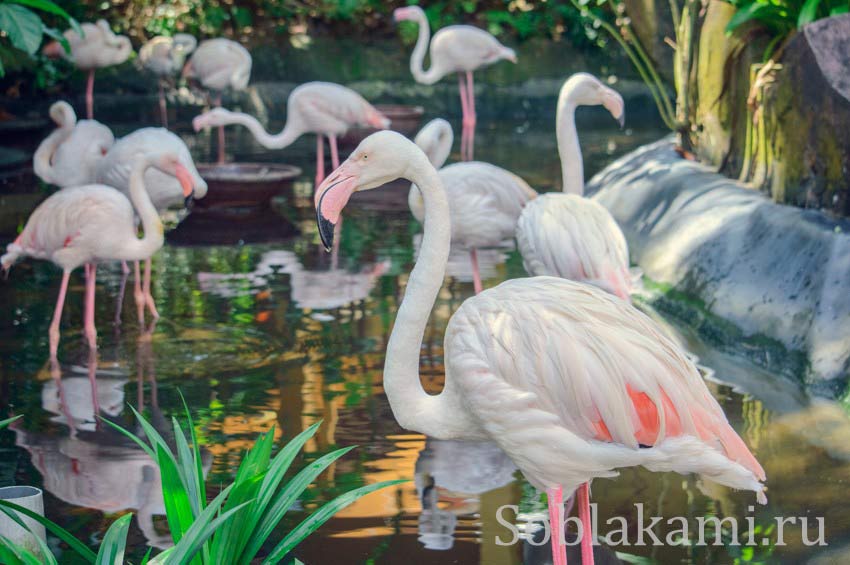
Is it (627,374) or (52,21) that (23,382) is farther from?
(52,21)

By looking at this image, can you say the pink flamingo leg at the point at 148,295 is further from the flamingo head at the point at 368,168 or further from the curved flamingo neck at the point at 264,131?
the flamingo head at the point at 368,168

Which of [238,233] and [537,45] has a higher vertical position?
[537,45]

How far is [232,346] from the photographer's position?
18.1 ft

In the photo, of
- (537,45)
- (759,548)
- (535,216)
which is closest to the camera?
(759,548)

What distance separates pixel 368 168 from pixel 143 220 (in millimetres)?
3071

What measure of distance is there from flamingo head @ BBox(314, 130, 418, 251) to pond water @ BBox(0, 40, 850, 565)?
1.12m

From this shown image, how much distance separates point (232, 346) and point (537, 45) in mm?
11089

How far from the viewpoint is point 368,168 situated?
305 centimetres

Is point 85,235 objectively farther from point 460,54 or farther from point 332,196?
point 460,54

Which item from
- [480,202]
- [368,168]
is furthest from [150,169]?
[368,168]

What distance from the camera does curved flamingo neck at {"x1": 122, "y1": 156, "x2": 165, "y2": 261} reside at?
561 cm

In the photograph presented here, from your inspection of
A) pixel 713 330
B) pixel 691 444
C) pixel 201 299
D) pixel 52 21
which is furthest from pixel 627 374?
pixel 52 21

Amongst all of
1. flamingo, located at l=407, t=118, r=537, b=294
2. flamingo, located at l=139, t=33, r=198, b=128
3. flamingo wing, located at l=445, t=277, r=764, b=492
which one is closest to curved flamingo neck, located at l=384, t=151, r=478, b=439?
flamingo wing, located at l=445, t=277, r=764, b=492

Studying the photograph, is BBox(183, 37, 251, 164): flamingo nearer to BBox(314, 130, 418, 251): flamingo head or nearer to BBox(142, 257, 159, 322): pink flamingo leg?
BBox(142, 257, 159, 322): pink flamingo leg
